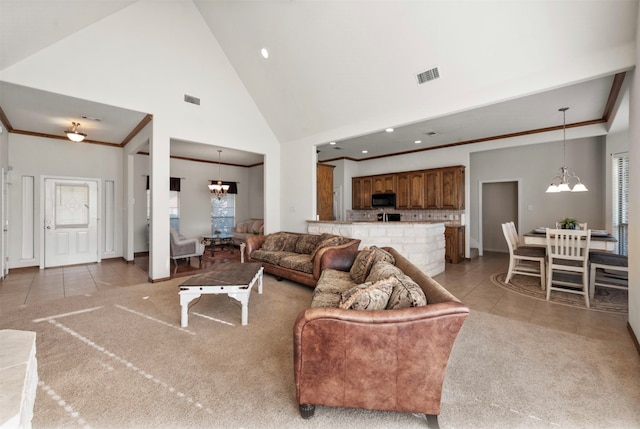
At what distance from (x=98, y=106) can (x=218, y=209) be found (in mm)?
5246

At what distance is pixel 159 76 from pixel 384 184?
223 inches

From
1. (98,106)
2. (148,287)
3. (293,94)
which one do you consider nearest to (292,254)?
(148,287)

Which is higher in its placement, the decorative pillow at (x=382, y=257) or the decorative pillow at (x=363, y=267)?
the decorative pillow at (x=382, y=257)

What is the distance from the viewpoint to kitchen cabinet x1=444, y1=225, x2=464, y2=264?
19.9 ft

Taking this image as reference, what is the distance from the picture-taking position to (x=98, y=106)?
4098 mm

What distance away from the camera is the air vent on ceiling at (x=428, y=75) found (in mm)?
3509

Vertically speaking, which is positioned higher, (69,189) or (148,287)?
(69,189)

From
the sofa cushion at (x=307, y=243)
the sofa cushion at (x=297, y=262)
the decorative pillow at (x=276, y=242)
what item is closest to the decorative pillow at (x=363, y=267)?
the sofa cushion at (x=297, y=262)

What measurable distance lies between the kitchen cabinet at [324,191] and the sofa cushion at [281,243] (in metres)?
1.12

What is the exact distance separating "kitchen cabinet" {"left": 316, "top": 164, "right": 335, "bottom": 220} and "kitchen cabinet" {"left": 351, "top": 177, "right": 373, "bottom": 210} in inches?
74.2

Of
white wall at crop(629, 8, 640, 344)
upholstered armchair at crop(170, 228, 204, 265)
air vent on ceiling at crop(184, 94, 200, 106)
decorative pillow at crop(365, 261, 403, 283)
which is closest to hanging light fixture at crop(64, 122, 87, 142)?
air vent on ceiling at crop(184, 94, 200, 106)

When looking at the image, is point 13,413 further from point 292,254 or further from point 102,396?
point 292,254

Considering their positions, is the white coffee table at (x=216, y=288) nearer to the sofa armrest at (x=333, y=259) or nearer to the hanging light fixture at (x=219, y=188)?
the sofa armrest at (x=333, y=259)

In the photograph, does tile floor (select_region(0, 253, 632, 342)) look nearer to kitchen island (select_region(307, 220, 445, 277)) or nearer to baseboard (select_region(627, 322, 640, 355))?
baseboard (select_region(627, 322, 640, 355))
